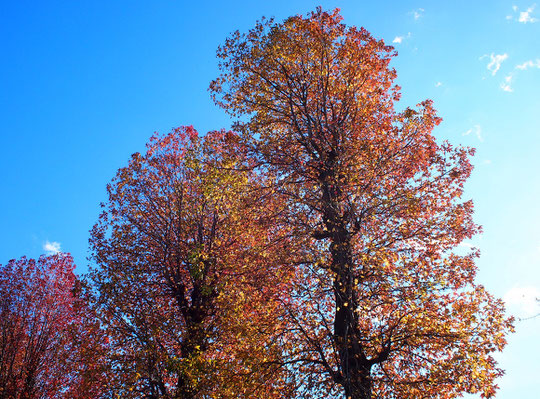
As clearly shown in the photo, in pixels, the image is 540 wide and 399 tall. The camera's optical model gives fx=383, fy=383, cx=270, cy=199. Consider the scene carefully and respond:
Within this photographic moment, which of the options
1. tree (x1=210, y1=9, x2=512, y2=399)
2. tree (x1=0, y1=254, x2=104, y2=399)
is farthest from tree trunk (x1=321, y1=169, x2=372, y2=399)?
tree (x1=0, y1=254, x2=104, y2=399)

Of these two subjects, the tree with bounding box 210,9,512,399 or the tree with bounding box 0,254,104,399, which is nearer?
the tree with bounding box 210,9,512,399

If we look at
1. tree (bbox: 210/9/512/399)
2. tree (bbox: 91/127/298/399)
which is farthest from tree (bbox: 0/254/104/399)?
tree (bbox: 210/9/512/399)

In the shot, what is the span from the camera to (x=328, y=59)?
12789 millimetres

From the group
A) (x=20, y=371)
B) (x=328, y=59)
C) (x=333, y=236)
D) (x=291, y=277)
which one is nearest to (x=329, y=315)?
(x=291, y=277)

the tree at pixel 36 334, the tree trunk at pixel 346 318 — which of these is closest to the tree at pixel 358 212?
the tree trunk at pixel 346 318

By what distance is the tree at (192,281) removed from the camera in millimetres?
10891

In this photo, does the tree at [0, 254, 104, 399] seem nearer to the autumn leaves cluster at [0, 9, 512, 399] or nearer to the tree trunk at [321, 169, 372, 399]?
the autumn leaves cluster at [0, 9, 512, 399]

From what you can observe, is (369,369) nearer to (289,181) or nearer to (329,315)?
(329,315)

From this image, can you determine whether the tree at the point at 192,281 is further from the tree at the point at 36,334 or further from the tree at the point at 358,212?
the tree at the point at 36,334

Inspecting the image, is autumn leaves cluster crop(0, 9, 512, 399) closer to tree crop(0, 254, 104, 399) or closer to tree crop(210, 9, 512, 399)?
tree crop(210, 9, 512, 399)

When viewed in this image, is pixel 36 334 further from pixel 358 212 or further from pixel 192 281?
pixel 358 212

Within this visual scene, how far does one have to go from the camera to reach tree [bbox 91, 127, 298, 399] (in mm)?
10891

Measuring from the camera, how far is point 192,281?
14125mm

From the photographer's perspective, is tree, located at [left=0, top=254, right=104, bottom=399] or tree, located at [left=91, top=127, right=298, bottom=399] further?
tree, located at [left=0, top=254, right=104, bottom=399]
